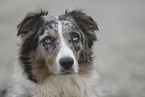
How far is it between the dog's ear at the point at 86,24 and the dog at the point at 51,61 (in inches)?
3.8

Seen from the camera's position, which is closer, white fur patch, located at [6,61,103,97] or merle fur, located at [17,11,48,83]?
white fur patch, located at [6,61,103,97]

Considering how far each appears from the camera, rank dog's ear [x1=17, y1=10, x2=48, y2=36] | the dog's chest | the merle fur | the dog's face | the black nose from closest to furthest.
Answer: the black nose < the dog's face < the dog's chest < the merle fur < dog's ear [x1=17, y1=10, x2=48, y2=36]

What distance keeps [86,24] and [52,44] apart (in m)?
1.02

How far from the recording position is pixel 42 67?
553 cm

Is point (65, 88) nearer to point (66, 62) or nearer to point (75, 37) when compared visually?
point (66, 62)

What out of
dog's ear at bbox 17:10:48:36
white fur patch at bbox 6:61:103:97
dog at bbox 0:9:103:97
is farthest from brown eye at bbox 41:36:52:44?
white fur patch at bbox 6:61:103:97

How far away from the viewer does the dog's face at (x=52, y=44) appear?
5.31 m

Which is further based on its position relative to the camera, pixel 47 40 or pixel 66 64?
pixel 47 40

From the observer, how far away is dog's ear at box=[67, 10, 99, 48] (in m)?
6.05

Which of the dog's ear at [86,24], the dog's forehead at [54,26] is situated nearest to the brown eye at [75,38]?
the dog's forehead at [54,26]

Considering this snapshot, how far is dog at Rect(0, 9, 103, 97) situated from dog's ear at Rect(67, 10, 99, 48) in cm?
10

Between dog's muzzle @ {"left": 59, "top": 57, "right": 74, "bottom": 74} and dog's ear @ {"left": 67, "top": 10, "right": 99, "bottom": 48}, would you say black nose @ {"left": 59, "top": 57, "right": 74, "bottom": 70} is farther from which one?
dog's ear @ {"left": 67, "top": 10, "right": 99, "bottom": 48}

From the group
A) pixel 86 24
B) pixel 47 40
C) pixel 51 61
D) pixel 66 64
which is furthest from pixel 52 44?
pixel 86 24

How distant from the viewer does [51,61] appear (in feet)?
17.4
